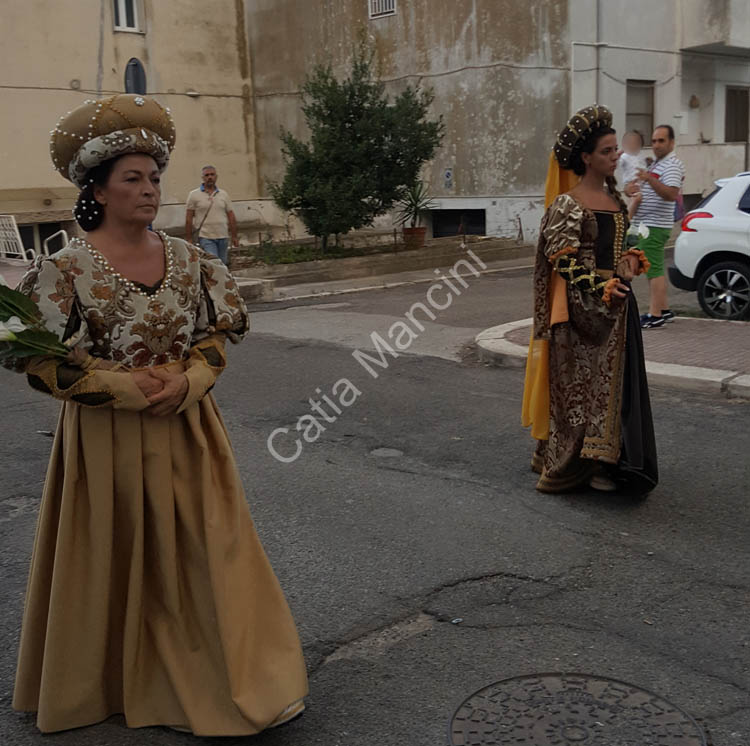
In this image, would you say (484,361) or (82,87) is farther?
(82,87)

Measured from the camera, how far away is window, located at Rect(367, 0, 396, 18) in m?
22.8

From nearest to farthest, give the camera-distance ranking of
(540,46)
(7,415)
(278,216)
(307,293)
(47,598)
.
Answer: (47,598)
(7,415)
(307,293)
(540,46)
(278,216)

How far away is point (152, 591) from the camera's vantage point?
309 cm

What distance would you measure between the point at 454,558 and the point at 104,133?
8.29 feet

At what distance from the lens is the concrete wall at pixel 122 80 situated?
68.5ft

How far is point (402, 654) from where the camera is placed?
142 inches

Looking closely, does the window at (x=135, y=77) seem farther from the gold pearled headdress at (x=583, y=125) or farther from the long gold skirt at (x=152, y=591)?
the long gold skirt at (x=152, y=591)

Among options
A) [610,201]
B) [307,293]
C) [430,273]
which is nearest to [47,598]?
[610,201]

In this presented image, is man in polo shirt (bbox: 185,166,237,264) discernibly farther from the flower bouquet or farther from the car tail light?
the flower bouquet

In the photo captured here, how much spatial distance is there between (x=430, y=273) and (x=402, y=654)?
48.1ft

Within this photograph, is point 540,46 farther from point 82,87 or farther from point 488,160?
point 82,87

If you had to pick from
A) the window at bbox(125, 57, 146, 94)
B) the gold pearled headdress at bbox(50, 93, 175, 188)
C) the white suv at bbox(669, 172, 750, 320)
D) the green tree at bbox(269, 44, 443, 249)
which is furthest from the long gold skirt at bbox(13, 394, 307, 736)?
the green tree at bbox(269, 44, 443, 249)

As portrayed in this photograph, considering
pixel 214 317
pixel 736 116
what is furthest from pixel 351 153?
pixel 214 317

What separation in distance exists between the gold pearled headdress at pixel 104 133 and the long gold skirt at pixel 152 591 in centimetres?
75
